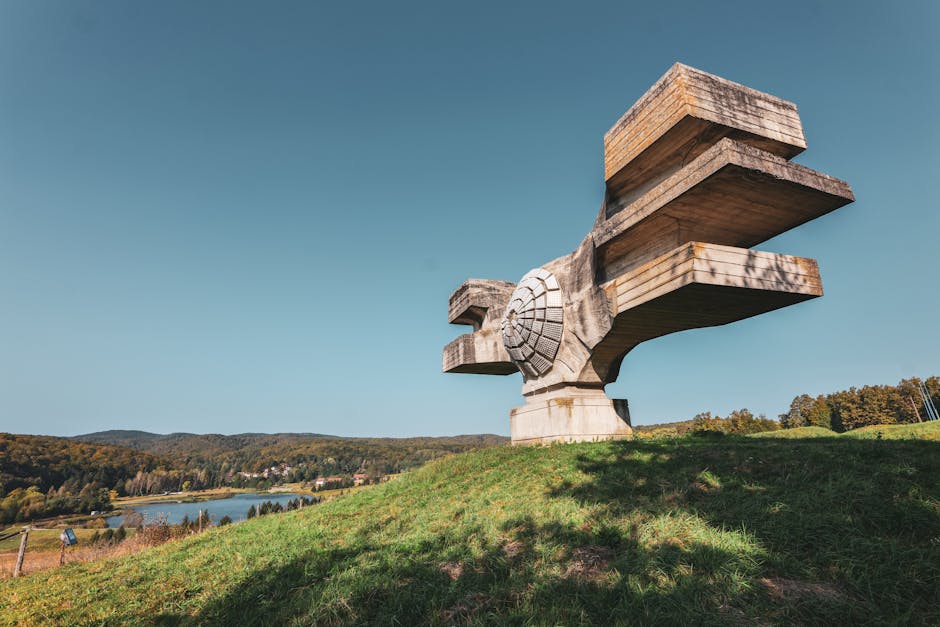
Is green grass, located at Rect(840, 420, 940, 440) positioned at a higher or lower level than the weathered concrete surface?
lower

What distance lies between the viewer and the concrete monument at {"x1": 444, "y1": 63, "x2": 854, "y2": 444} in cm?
735

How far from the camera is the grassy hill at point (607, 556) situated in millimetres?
3465

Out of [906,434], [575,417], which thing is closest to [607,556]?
[575,417]

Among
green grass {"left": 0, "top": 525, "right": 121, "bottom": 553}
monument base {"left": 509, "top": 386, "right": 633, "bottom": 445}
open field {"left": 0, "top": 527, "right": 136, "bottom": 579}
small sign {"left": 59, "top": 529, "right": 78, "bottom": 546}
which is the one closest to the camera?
monument base {"left": 509, "top": 386, "right": 633, "bottom": 445}

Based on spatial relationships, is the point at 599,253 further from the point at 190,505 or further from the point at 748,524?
the point at 190,505

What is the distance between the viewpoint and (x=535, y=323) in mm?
11398

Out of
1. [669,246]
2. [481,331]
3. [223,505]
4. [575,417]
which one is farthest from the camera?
[223,505]

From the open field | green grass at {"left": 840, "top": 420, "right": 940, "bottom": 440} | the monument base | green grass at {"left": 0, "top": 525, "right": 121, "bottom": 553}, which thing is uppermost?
the monument base

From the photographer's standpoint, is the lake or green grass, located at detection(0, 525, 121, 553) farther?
the lake

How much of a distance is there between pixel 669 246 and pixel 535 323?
379cm

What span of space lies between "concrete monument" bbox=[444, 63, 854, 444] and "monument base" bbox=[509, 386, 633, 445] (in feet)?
0.10

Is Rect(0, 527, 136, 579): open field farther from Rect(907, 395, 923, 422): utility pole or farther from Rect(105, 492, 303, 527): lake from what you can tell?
Rect(907, 395, 923, 422): utility pole

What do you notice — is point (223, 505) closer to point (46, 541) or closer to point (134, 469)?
point (134, 469)

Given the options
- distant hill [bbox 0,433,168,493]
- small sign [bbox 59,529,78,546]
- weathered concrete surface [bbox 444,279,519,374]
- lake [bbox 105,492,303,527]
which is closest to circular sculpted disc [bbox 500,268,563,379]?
weathered concrete surface [bbox 444,279,519,374]
